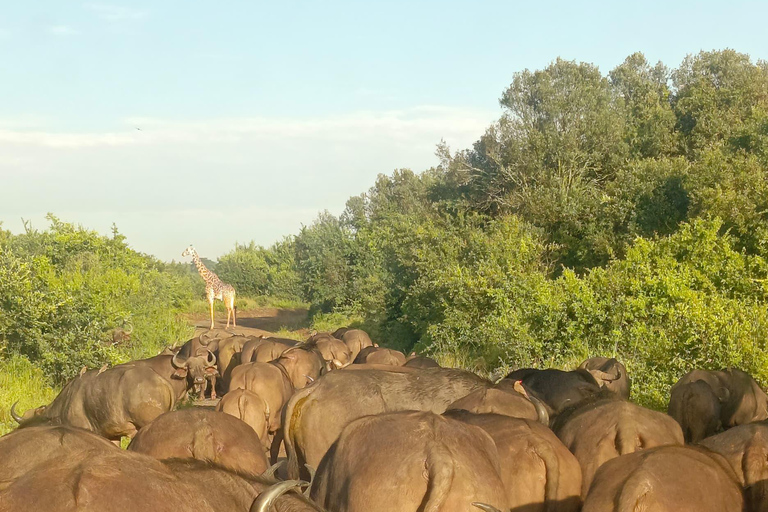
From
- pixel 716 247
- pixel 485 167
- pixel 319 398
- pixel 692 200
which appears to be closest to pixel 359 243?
pixel 485 167

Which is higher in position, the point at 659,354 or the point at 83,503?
the point at 83,503

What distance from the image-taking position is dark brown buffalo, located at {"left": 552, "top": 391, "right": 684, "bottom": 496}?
278 inches

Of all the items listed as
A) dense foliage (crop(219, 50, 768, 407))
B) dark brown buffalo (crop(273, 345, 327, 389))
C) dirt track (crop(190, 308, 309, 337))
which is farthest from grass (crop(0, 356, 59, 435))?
dirt track (crop(190, 308, 309, 337))

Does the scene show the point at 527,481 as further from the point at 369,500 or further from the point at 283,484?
the point at 283,484

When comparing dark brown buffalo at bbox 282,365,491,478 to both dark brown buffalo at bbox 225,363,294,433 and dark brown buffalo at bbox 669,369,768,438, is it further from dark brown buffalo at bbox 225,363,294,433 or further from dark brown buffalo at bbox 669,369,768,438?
dark brown buffalo at bbox 669,369,768,438

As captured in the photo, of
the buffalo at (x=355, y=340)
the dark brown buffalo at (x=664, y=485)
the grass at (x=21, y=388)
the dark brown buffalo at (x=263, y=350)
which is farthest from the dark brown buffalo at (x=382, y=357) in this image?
the dark brown buffalo at (x=664, y=485)

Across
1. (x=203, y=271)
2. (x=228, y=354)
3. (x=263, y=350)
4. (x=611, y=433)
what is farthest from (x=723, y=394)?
(x=203, y=271)

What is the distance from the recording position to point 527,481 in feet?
20.9

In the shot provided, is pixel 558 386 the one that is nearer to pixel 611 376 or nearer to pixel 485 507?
pixel 611 376

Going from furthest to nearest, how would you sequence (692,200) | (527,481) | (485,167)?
(485,167) < (692,200) < (527,481)

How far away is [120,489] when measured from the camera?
3627mm

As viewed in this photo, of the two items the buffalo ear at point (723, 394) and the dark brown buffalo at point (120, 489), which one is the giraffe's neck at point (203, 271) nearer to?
the buffalo ear at point (723, 394)

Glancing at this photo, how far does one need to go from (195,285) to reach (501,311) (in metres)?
43.7

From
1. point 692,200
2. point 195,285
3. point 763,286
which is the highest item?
point 692,200
